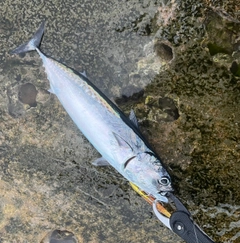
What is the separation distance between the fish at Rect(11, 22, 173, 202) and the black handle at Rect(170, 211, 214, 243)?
9.5 inches

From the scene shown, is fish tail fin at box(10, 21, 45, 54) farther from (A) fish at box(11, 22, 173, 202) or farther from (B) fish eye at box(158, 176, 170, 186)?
(B) fish eye at box(158, 176, 170, 186)

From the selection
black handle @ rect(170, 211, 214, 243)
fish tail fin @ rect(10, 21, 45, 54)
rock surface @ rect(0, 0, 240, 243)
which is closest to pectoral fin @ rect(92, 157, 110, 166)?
rock surface @ rect(0, 0, 240, 243)

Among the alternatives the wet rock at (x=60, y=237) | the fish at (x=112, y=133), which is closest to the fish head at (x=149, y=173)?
the fish at (x=112, y=133)

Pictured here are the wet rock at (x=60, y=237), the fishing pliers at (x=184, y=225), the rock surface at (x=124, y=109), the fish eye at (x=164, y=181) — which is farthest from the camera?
the wet rock at (x=60, y=237)

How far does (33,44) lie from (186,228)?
1853 millimetres

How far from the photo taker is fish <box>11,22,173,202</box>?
8.53 ft

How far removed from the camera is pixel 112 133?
262 cm

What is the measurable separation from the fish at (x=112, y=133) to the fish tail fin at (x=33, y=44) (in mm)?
300

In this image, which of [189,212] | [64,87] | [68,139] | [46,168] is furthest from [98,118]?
[189,212]

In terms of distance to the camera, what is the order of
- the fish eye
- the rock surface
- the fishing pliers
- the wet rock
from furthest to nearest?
the wet rock, the rock surface, the fishing pliers, the fish eye

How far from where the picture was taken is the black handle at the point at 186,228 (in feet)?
9.27

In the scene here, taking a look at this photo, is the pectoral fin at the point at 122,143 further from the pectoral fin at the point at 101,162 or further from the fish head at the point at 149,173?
the pectoral fin at the point at 101,162

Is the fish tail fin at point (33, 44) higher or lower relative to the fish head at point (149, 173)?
higher

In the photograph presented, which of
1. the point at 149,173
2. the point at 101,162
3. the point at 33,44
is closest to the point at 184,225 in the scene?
the point at 149,173
